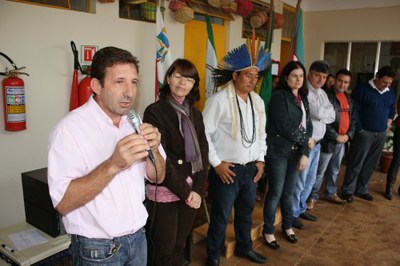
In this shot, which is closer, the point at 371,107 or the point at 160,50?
the point at 160,50

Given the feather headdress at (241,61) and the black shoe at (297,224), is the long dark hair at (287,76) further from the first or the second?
the black shoe at (297,224)

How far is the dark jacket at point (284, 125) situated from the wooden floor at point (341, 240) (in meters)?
0.85

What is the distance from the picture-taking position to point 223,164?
2195 mm

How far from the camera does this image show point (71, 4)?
261cm

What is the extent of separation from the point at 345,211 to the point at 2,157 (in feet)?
10.9

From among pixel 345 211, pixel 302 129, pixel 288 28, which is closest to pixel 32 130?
Answer: pixel 302 129

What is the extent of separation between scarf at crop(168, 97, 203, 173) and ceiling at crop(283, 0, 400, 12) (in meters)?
4.54

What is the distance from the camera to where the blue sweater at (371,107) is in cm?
365

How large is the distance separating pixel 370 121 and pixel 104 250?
3407 mm

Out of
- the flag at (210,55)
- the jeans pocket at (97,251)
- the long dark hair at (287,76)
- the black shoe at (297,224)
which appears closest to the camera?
the jeans pocket at (97,251)

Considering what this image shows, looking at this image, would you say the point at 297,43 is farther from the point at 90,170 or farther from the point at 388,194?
the point at 90,170

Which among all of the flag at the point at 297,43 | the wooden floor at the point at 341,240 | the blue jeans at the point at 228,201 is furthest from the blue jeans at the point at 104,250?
the flag at the point at 297,43

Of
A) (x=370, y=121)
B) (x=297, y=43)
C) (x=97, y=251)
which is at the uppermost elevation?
(x=297, y=43)

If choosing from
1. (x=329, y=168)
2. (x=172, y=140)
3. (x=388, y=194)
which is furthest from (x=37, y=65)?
(x=388, y=194)
